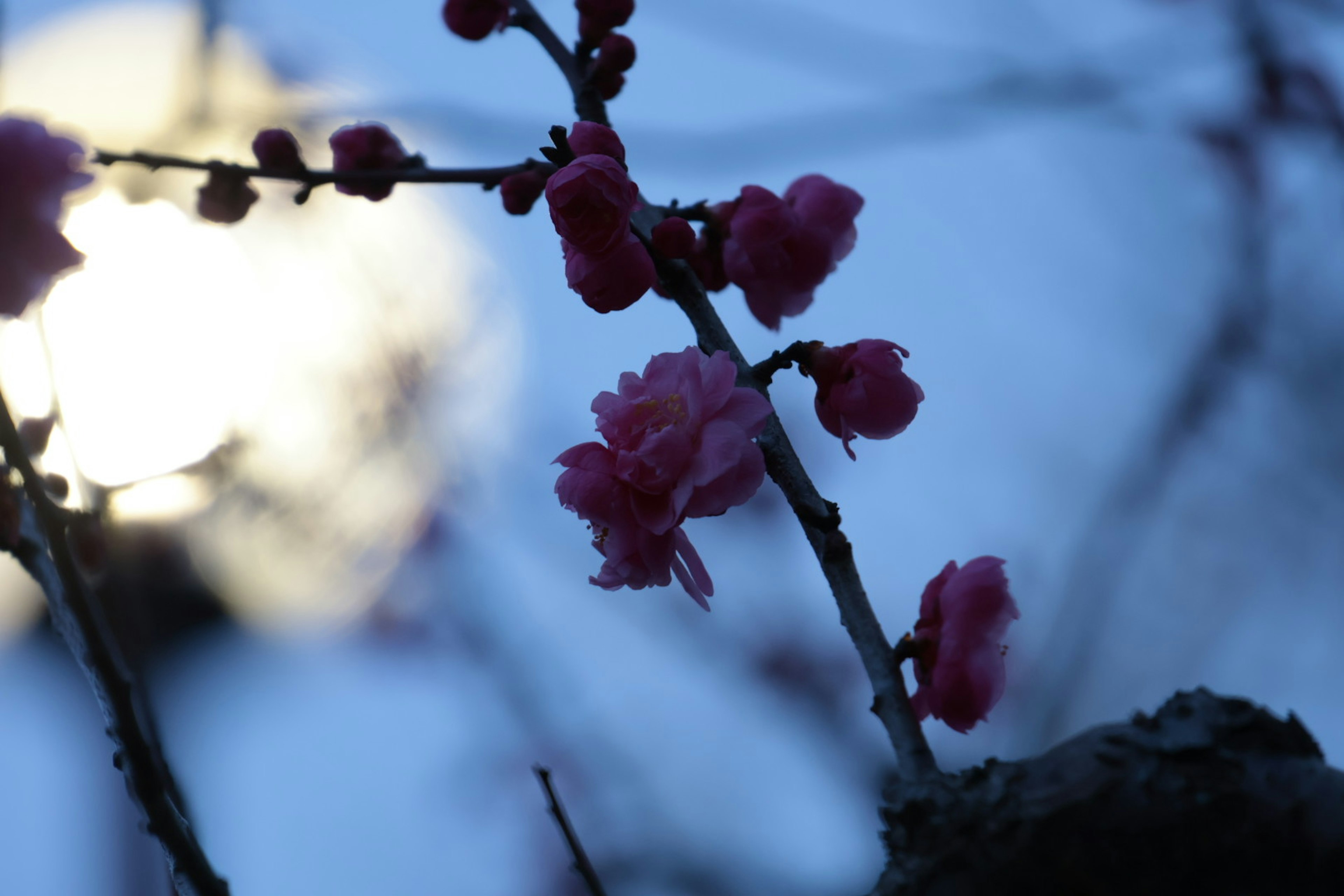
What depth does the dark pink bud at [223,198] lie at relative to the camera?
5.69ft

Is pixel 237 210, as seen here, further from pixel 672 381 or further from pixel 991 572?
pixel 991 572

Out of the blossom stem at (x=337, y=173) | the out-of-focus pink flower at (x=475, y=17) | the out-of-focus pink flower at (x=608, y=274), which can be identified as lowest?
the out-of-focus pink flower at (x=608, y=274)

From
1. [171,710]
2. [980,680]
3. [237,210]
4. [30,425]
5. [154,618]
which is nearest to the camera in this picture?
[980,680]

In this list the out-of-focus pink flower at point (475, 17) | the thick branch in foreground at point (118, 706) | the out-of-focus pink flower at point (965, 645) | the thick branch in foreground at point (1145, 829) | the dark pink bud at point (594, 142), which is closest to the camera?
the thick branch in foreground at point (1145, 829)

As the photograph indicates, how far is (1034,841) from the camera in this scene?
748 millimetres

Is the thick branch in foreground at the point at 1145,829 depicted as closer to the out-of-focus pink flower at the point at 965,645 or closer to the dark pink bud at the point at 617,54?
the out-of-focus pink flower at the point at 965,645

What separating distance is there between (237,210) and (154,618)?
199 inches

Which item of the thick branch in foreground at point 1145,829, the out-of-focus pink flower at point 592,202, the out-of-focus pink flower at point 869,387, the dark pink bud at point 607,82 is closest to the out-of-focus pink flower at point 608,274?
the out-of-focus pink flower at point 592,202

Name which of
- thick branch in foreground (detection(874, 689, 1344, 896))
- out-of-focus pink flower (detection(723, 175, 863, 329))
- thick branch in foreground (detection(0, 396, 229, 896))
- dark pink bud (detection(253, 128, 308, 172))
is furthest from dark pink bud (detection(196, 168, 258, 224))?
thick branch in foreground (detection(874, 689, 1344, 896))

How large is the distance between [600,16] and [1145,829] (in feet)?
5.25

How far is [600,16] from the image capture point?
1738 mm

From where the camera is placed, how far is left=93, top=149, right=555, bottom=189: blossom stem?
1542mm

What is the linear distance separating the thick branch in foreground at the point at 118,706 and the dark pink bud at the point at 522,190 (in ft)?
2.70

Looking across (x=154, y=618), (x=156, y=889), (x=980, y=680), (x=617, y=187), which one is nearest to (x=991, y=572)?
(x=980, y=680)
